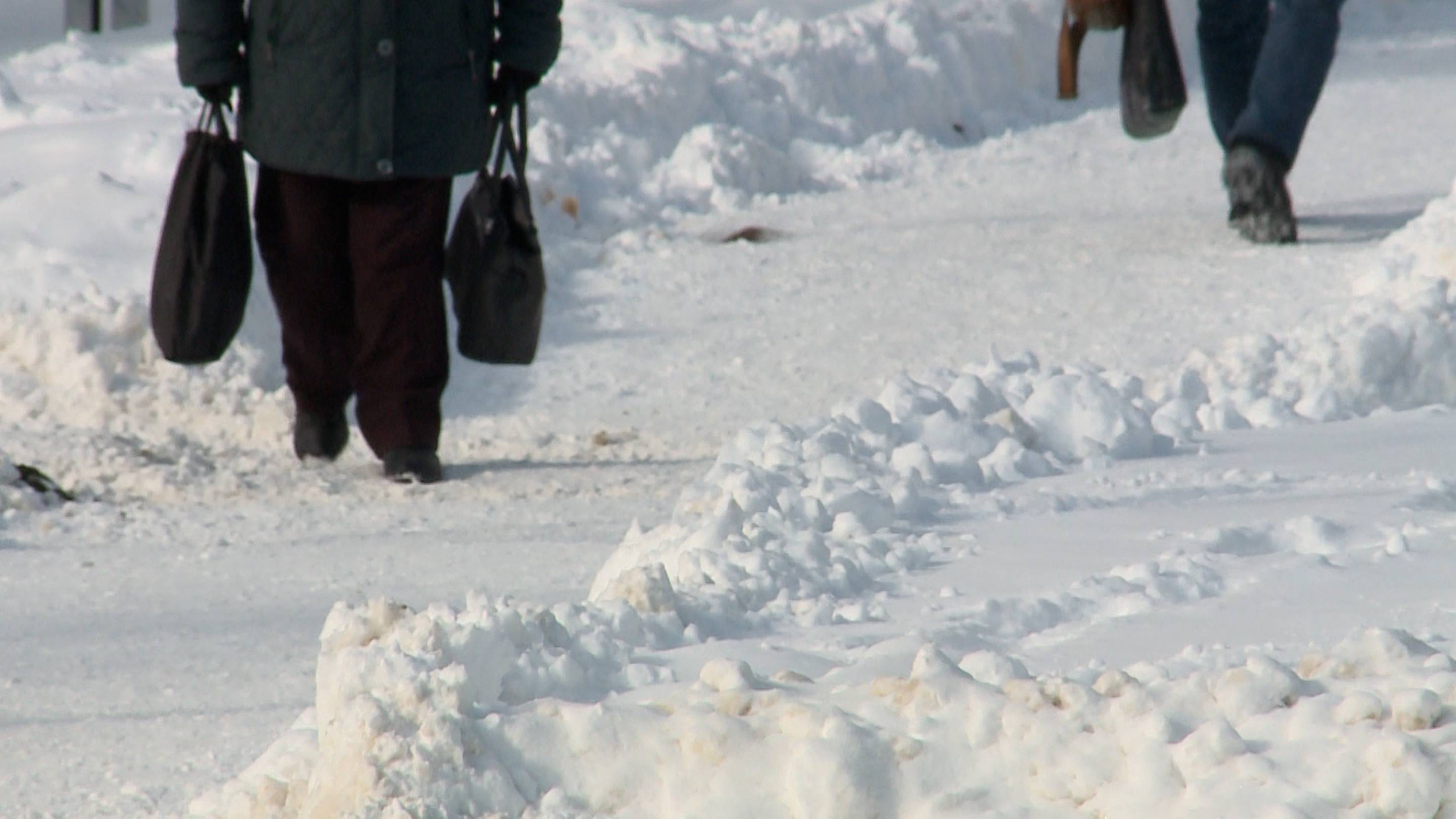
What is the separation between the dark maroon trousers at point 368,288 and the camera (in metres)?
4.36

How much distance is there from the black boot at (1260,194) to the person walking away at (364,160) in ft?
9.62

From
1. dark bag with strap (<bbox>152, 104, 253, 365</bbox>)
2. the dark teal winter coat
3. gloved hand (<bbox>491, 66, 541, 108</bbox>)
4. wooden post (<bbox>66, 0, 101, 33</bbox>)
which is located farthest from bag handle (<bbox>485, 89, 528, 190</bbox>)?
wooden post (<bbox>66, 0, 101, 33</bbox>)

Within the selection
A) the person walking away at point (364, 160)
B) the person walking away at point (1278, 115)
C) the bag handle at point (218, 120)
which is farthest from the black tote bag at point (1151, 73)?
the bag handle at point (218, 120)

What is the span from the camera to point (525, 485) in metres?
4.33

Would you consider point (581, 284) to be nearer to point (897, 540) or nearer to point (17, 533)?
point (17, 533)

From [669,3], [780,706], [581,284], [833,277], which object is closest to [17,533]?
[780,706]

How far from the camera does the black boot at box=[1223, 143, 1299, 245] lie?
6.56 m

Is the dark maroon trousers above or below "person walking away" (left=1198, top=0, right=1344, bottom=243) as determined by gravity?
below

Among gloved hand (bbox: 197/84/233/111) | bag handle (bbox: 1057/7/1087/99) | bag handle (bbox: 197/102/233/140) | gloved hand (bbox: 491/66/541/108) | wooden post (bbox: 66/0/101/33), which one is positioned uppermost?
bag handle (bbox: 1057/7/1087/99)

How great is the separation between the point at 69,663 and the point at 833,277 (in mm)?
3835

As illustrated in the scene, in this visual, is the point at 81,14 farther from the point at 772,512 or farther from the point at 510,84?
the point at 772,512

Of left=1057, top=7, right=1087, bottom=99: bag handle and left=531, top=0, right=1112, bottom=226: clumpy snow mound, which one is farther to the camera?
left=531, top=0, right=1112, bottom=226: clumpy snow mound

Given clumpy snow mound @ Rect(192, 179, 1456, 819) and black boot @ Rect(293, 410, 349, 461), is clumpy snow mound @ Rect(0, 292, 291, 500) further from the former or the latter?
clumpy snow mound @ Rect(192, 179, 1456, 819)

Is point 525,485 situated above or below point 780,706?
below
